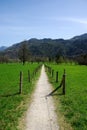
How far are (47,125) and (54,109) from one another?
3.45 metres

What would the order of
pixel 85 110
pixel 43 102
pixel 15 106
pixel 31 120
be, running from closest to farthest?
pixel 31 120
pixel 85 110
pixel 15 106
pixel 43 102

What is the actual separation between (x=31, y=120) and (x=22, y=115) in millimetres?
1210

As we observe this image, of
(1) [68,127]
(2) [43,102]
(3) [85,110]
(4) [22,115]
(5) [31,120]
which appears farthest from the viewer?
(2) [43,102]

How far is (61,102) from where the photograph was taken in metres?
16.5

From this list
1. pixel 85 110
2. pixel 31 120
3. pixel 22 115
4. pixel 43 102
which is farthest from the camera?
pixel 43 102

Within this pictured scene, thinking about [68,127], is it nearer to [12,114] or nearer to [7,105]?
[12,114]

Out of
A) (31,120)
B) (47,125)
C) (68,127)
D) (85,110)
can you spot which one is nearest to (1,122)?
(31,120)

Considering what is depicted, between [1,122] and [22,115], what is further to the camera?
[22,115]

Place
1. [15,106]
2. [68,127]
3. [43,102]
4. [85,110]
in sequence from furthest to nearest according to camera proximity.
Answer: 1. [43,102]
2. [15,106]
3. [85,110]
4. [68,127]

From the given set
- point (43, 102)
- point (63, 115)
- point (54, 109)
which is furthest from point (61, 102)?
point (63, 115)

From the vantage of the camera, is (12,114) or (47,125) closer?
(47,125)

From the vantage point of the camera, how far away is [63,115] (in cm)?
1284

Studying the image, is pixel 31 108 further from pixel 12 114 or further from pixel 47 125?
pixel 47 125

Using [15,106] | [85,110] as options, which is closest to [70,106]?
[85,110]
